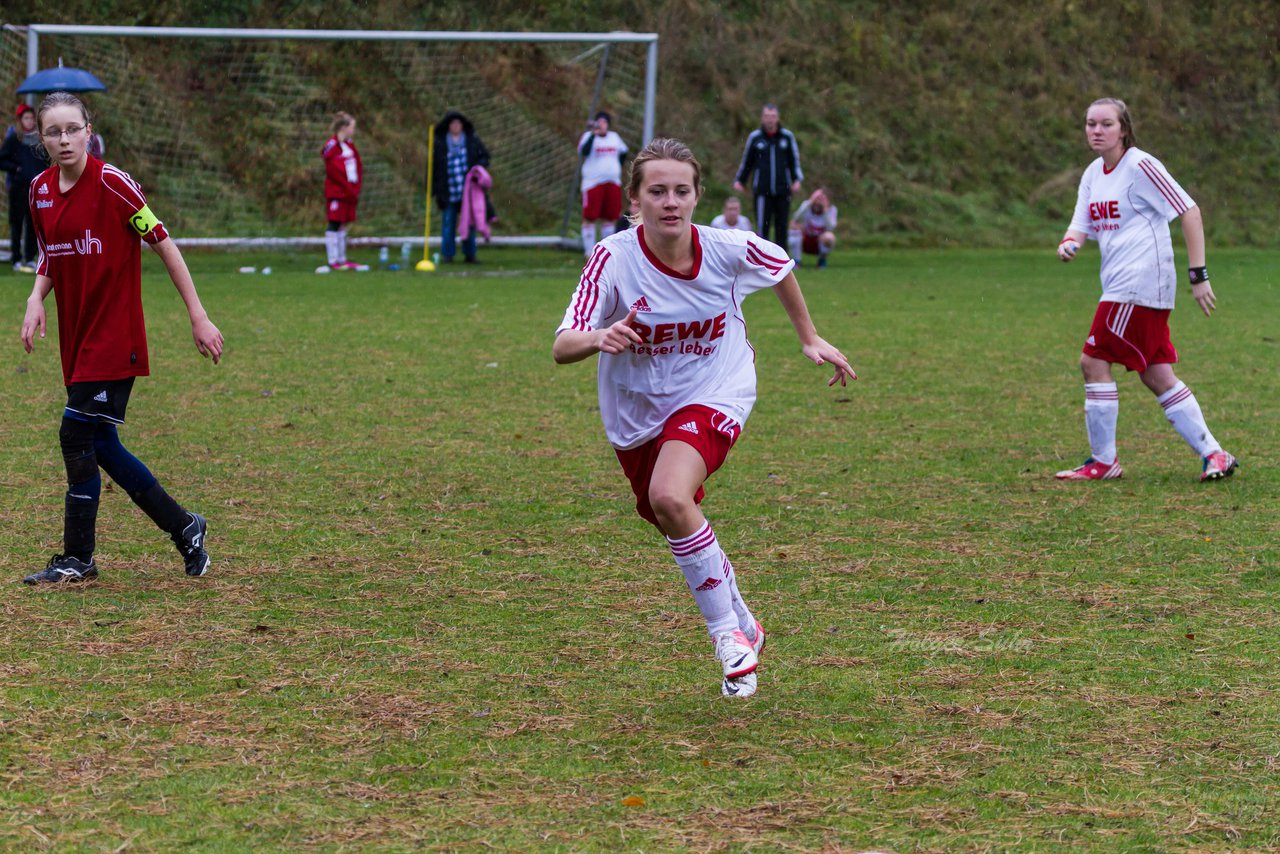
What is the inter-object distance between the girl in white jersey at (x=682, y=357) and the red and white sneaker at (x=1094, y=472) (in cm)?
351

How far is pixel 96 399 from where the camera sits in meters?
5.74

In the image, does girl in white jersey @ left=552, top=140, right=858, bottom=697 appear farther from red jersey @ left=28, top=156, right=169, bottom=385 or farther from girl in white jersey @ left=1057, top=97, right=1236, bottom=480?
girl in white jersey @ left=1057, top=97, right=1236, bottom=480

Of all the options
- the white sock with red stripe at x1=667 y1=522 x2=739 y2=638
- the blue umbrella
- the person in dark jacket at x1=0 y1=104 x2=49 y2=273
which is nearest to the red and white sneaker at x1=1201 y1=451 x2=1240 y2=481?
the white sock with red stripe at x1=667 y1=522 x2=739 y2=638

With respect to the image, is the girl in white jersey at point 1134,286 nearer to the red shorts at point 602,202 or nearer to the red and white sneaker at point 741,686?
the red and white sneaker at point 741,686

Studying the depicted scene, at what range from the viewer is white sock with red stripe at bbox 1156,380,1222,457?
7.93 metres

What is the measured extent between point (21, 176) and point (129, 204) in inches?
539

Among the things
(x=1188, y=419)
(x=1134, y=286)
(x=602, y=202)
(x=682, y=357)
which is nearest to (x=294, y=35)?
(x=602, y=202)

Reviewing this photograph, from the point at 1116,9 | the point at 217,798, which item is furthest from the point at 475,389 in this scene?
the point at 1116,9

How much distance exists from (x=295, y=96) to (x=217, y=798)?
2249 centimetres

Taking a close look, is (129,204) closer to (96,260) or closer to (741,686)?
(96,260)

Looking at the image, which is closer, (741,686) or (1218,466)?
(741,686)

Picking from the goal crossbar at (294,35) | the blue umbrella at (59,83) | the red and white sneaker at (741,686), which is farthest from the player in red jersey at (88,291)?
the goal crossbar at (294,35)

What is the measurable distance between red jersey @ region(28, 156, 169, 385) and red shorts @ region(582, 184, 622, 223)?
1590cm

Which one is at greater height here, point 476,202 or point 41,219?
point 41,219
